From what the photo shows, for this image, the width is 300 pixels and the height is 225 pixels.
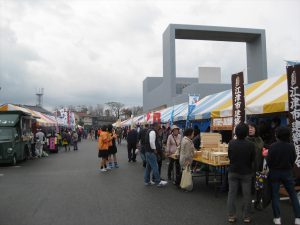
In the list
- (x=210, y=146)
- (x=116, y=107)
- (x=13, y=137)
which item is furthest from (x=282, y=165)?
(x=116, y=107)

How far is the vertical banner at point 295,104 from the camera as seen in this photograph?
719cm

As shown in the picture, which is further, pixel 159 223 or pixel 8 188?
pixel 8 188

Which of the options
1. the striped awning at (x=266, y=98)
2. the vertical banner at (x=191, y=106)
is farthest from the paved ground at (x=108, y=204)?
the vertical banner at (x=191, y=106)

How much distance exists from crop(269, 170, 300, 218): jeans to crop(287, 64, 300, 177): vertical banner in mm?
1537

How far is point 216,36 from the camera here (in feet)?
124

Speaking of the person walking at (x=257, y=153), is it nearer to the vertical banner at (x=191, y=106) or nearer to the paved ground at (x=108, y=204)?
the paved ground at (x=108, y=204)

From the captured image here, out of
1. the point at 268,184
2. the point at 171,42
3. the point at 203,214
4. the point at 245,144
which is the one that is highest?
the point at 171,42

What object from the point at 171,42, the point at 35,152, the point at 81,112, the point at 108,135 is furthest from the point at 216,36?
the point at 81,112

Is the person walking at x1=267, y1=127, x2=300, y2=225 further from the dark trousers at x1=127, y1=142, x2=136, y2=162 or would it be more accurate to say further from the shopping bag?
the dark trousers at x1=127, y1=142, x2=136, y2=162

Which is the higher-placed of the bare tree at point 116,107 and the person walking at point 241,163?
the bare tree at point 116,107

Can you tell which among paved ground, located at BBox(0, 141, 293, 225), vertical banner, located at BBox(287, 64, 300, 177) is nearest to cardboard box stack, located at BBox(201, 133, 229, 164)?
paved ground, located at BBox(0, 141, 293, 225)

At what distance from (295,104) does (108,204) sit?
4505mm

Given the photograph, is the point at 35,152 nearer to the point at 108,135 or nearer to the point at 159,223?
the point at 108,135

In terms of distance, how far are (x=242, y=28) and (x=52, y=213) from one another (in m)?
34.9
